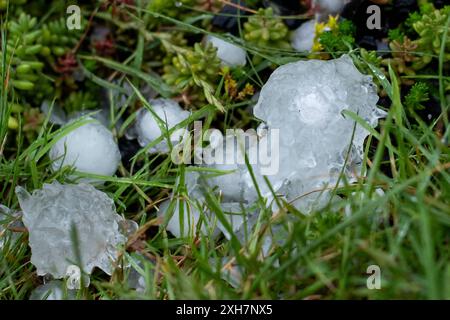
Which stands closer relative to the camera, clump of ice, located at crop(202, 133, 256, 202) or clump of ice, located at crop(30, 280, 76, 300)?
clump of ice, located at crop(30, 280, 76, 300)

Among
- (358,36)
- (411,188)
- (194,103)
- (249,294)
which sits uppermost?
(358,36)

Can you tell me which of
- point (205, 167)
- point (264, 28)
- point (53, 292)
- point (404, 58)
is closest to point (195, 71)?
point (264, 28)

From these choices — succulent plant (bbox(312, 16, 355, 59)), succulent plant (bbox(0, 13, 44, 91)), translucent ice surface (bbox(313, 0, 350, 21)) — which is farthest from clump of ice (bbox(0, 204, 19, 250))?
translucent ice surface (bbox(313, 0, 350, 21))

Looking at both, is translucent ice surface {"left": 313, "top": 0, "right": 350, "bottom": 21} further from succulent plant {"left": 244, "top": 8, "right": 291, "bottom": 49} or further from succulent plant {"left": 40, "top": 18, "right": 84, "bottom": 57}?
succulent plant {"left": 40, "top": 18, "right": 84, "bottom": 57}

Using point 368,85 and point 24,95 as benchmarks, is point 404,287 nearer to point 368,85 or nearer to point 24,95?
point 368,85

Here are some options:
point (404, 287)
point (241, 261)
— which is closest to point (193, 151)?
point (241, 261)

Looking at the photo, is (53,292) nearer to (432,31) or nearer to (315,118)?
(315,118)
